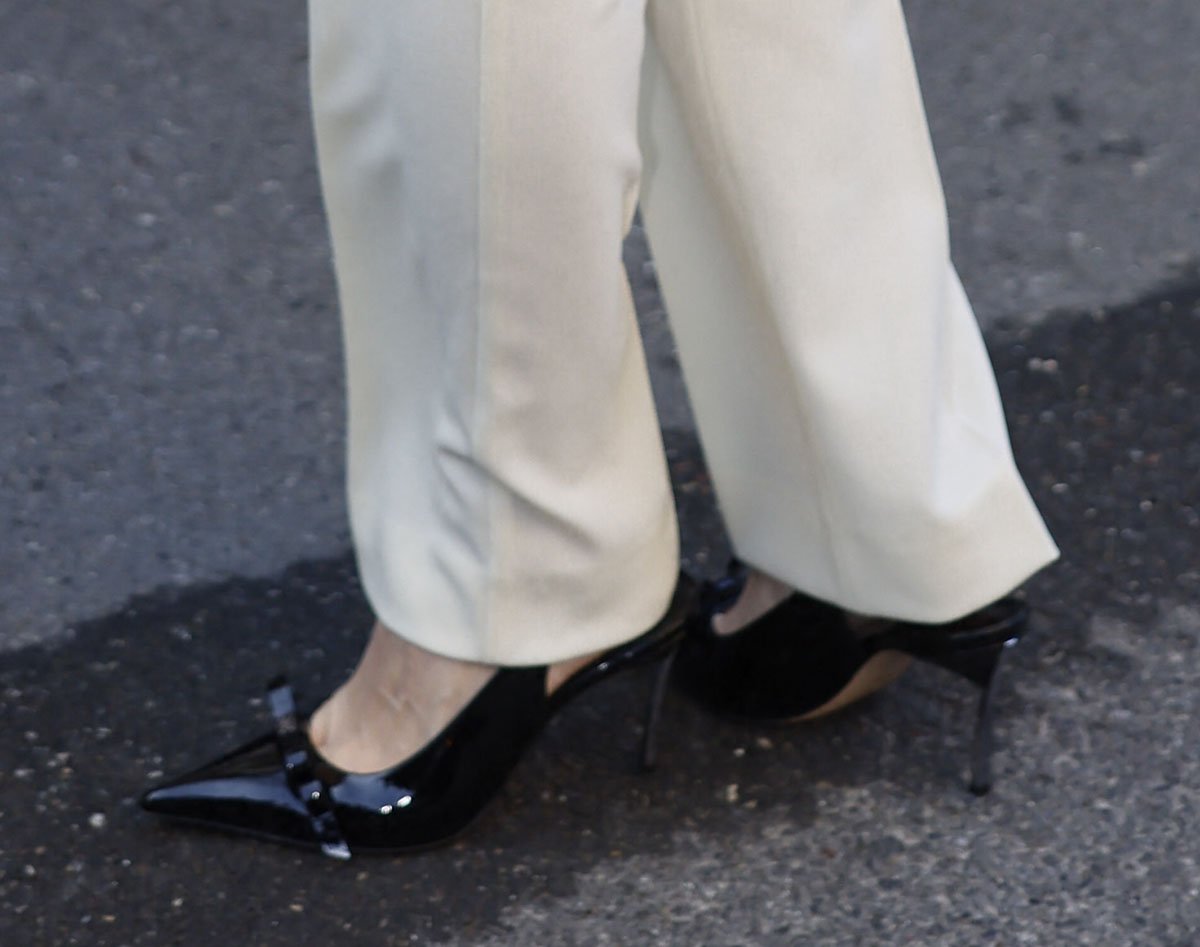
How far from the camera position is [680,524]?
1.89 metres

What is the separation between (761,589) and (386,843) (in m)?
0.39

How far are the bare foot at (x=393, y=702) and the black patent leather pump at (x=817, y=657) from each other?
18cm

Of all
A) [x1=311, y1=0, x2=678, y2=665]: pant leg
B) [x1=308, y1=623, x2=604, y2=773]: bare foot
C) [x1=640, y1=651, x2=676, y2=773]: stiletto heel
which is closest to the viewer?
[x1=311, y1=0, x2=678, y2=665]: pant leg

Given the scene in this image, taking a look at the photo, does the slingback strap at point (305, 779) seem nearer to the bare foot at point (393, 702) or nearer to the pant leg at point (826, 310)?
the bare foot at point (393, 702)

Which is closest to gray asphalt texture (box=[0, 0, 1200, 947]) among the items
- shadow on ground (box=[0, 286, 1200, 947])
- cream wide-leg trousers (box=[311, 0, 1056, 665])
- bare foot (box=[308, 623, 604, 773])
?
shadow on ground (box=[0, 286, 1200, 947])

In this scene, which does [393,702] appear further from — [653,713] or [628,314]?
[628,314]

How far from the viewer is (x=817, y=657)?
1522 millimetres

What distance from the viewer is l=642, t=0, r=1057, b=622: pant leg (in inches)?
48.6

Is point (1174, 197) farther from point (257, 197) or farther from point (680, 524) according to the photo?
point (257, 197)

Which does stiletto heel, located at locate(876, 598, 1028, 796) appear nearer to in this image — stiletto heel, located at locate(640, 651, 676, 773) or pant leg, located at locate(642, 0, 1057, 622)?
pant leg, located at locate(642, 0, 1057, 622)

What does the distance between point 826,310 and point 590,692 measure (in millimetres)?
528

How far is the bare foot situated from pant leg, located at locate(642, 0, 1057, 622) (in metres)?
0.23

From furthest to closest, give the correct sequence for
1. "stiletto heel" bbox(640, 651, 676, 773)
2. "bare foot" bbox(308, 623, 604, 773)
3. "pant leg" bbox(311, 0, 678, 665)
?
"stiletto heel" bbox(640, 651, 676, 773) < "bare foot" bbox(308, 623, 604, 773) < "pant leg" bbox(311, 0, 678, 665)

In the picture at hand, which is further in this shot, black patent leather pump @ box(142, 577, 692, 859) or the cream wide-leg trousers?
black patent leather pump @ box(142, 577, 692, 859)
